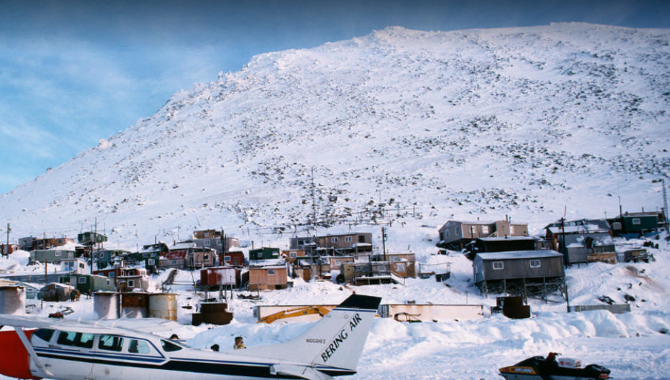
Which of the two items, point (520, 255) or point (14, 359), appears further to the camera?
point (520, 255)

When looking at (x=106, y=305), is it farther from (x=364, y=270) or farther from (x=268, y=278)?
(x=364, y=270)

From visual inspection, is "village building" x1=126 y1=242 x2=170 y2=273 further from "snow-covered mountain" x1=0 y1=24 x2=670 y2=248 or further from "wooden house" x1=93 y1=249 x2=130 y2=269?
"snow-covered mountain" x1=0 y1=24 x2=670 y2=248

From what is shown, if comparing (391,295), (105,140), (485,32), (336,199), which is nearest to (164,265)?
(391,295)

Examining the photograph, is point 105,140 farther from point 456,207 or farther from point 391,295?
point 391,295

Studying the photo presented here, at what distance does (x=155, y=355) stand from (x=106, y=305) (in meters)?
Answer: 20.8

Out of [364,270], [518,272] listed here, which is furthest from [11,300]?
[518,272]

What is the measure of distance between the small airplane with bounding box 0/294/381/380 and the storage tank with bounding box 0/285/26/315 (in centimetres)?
2073

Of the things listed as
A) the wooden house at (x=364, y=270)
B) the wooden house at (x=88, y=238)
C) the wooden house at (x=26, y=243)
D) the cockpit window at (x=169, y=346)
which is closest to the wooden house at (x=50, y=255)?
the wooden house at (x=88, y=238)

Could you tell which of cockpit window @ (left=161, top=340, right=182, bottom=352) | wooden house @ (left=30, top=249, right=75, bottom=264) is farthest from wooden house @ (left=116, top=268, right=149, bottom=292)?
cockpit window @ (left=161, top=340, right=182, bottom=352)

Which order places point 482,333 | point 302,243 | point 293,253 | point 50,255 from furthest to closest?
1. point 302,243
2. point 50,255
3. point 293,253
4. point 482,333

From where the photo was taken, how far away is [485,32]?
192000 mm

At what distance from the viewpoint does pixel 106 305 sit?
29359 millimetres

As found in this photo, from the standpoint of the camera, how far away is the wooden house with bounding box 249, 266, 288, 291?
139 feet

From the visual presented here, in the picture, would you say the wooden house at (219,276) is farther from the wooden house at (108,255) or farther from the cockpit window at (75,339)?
the cockpit window at (75,339)
